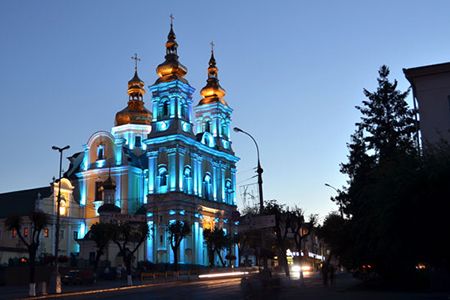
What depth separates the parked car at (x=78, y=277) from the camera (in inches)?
2098

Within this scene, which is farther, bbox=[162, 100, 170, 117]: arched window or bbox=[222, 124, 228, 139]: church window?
bbox=[222, 124, 228, 139]: church window

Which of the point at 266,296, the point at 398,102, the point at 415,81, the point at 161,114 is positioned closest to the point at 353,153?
the point at 398,102

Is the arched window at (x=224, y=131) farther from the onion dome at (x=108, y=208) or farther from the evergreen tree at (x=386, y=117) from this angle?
the evergreen tree at (x=386, y=117)

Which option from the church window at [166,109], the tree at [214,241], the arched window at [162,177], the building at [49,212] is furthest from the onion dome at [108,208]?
the church window at [166,109]

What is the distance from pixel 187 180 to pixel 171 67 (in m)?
18.2

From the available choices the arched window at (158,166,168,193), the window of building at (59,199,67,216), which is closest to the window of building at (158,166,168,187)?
the arched window at (158,166,168,193)

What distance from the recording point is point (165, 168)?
8706 cm

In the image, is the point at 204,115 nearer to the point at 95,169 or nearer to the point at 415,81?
the point at 95,169

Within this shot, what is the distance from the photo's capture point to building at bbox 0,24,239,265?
8481cm

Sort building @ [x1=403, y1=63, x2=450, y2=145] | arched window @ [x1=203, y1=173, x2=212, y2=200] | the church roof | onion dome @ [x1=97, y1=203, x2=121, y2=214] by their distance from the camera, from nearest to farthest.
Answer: building @ [x1=403, y1=63, x2=450, y2=145] → onion dome @ [x1=97, y1=203, x2=121, y2=214] → the church roof → arched window @ [x1=203, y1=173, x2=212, y2=200]

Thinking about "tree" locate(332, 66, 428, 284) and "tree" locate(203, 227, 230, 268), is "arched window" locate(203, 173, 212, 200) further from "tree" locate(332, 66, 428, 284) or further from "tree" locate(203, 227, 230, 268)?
"tree" locate(332, 66, 428, 284)

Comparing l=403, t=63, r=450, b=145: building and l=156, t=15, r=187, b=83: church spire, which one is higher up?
l=156, t=15, r=187, b=83: church spire

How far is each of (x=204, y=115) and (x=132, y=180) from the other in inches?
741

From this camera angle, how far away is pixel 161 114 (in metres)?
91.1
